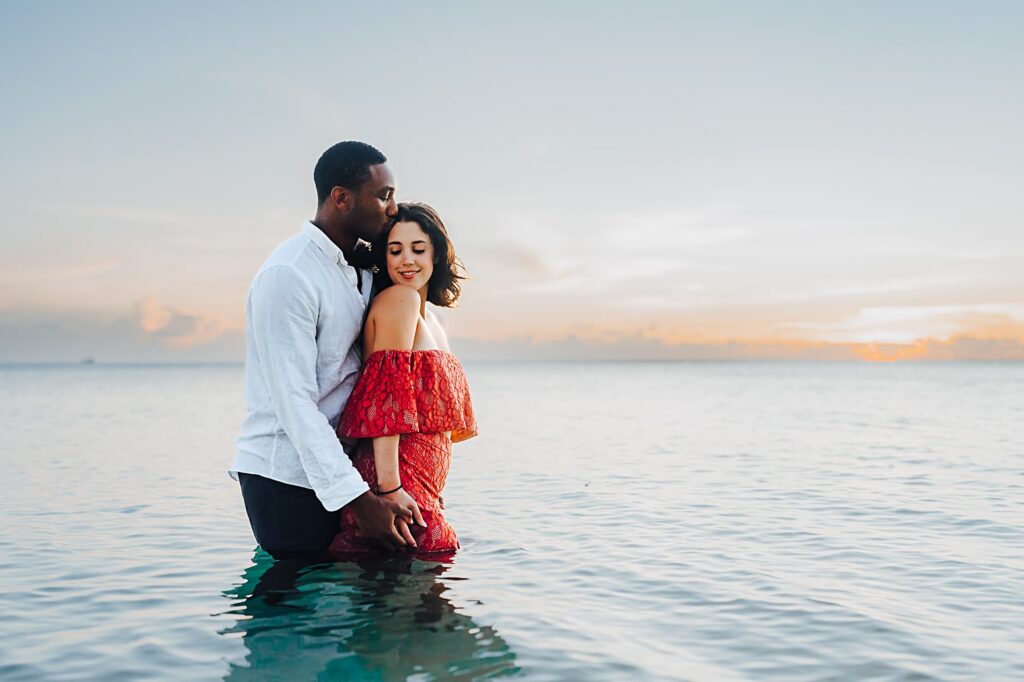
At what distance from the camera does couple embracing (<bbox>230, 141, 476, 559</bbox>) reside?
187 inches

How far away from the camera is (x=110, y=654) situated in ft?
15.8

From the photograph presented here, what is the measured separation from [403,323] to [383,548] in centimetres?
124

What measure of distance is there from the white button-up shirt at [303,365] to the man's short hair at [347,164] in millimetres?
302

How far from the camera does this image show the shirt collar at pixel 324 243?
4988mm

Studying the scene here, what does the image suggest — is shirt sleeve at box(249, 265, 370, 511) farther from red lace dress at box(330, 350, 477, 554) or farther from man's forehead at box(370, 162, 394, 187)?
man's forehead at box(370, 162, 394, 187)

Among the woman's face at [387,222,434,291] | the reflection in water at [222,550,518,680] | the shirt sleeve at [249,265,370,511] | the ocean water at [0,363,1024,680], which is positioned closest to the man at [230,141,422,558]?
the shirt sleeve at [249,265,370,511]

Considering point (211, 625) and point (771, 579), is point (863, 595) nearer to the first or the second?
point (771, 579)

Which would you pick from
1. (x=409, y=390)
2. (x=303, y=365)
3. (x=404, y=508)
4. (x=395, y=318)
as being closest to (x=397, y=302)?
(x=395, y=318)

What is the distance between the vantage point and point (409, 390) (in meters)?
5.00

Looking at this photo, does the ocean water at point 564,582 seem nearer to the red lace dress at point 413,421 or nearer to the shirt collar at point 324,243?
the red lace dress at point 413,421

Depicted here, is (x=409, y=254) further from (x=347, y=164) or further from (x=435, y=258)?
(x=347, y=164)

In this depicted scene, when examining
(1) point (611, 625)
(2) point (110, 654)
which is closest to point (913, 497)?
(1) point (611, 625)

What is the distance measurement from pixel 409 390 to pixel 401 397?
66 mm

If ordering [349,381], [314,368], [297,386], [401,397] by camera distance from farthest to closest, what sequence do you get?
[349,381] → [401,397] → [314,368] → [297,386]
